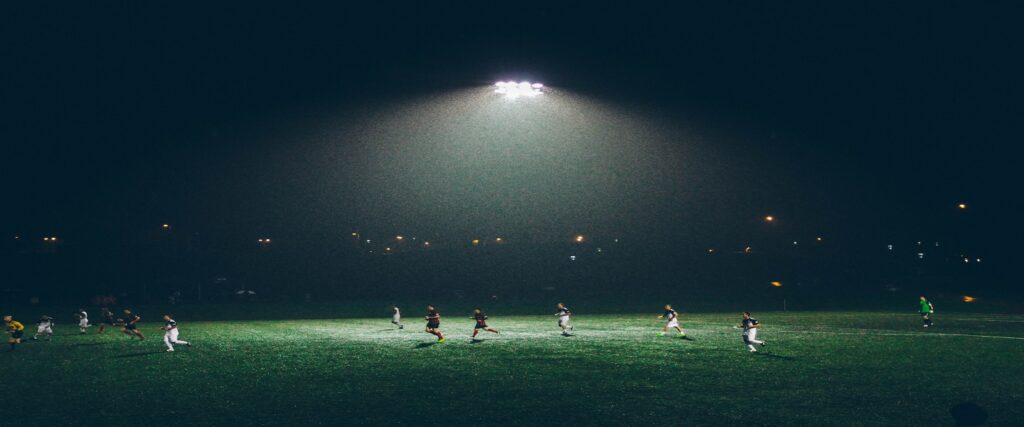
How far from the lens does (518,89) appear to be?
39.3 meters

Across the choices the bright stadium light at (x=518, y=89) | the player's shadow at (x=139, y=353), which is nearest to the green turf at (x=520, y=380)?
the player's shadow at (x=139, y=353)

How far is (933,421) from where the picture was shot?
14406 millimetres

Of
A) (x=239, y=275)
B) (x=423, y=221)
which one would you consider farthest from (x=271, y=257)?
(x=423, y=221)

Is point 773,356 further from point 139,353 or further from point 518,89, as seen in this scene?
point 139,353

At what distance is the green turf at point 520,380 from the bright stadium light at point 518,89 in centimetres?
1368

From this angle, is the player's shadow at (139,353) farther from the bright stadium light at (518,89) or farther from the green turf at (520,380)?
the bright stadium light at (518,89)

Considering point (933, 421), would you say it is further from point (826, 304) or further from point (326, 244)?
point (326, 244)

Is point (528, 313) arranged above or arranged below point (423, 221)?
below

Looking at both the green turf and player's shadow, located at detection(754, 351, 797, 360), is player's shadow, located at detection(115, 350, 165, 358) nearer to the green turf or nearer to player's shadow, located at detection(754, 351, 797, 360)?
the green turf

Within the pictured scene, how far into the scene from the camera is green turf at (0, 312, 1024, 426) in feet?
49.7

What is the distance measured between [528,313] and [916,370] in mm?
35025

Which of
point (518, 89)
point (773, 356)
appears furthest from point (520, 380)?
point (518, 89)

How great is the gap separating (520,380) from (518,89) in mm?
22861

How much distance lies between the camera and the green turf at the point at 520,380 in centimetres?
1516
